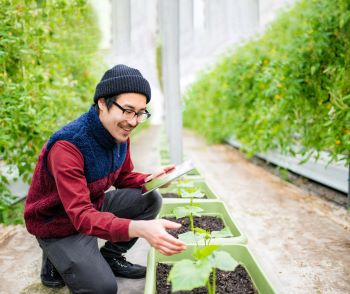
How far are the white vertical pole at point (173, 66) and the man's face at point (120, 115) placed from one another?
5.54ft

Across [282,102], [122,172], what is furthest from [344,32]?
[122,172]

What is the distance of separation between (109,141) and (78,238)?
45cm

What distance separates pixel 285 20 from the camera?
396 cm

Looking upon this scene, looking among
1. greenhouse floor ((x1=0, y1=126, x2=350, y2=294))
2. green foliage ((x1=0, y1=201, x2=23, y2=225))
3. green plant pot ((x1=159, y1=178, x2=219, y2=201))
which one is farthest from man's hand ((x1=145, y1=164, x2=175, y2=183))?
green foliage ((x1=0, y1=201, x2=23, y2=225))

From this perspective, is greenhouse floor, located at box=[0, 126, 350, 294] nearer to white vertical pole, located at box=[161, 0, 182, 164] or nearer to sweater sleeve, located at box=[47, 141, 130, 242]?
sweater sleeve, located at box=[47, 141, 130, 242]

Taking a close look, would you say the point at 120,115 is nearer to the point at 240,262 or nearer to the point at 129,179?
the point at 129,179

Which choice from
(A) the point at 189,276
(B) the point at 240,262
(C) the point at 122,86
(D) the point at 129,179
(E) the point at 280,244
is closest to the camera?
(A) the point at 189,276

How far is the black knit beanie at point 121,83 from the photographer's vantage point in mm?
1465

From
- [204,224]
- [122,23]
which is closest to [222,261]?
[204,224]

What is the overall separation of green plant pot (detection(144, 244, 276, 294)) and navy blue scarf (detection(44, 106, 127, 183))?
44cm

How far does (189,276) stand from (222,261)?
12 cm

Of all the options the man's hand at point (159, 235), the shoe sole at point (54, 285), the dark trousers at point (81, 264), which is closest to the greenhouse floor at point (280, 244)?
the shoe sole at point (54, 285)

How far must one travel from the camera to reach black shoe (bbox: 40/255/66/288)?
5.91ft

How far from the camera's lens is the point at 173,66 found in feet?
10.4
